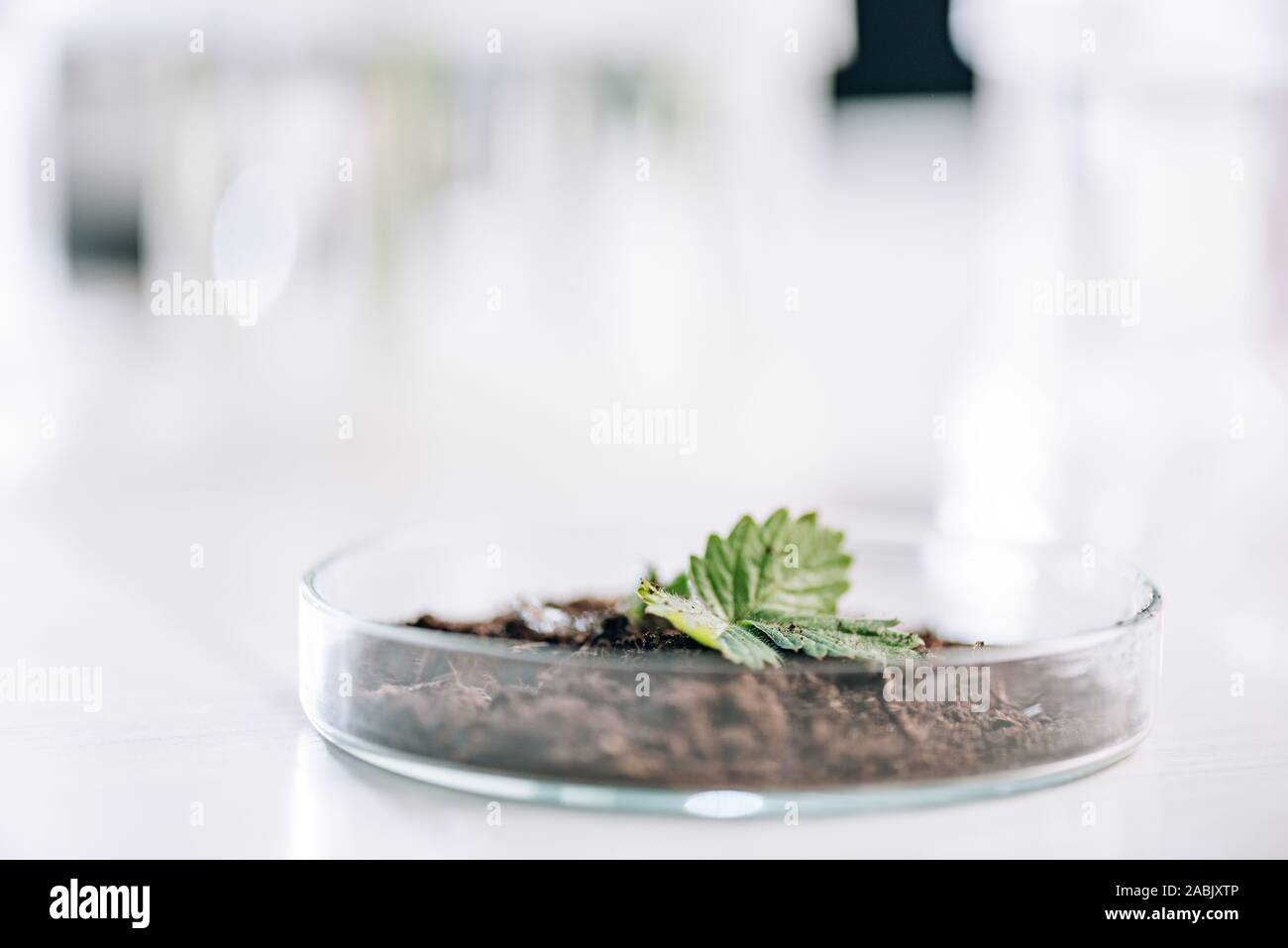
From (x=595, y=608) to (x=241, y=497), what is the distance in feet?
3.32

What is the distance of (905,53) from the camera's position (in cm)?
250

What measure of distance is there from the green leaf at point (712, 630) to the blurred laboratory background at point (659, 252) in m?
1.01

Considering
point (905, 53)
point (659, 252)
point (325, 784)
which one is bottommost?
point (325, 784)

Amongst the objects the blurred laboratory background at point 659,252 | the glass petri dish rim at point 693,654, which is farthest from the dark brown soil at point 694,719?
the blurred laboratory background at point 659,252

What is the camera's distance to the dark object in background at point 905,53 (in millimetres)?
2428

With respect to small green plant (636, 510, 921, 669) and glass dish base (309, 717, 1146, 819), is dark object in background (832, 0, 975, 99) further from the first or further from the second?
glass dish base (309, 717, 1146, 819)

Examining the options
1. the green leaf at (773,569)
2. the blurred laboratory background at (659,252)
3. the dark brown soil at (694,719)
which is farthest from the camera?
the blurred laboratory background at (659,252)

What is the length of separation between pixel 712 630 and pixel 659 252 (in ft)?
6.74

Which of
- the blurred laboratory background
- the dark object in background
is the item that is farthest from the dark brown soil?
the dark object in background

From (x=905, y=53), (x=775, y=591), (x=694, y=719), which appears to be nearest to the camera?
(x=694, y=719)

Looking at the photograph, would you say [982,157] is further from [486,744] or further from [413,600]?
[486,744]

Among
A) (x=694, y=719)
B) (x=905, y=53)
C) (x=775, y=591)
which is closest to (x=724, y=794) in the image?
(x=694, y=719)

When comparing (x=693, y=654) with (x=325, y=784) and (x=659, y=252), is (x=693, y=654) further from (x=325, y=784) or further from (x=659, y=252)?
(x=659, y=252)

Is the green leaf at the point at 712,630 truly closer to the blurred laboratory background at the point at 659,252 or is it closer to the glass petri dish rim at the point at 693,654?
the glass petri dish rim at the point at 693,654
